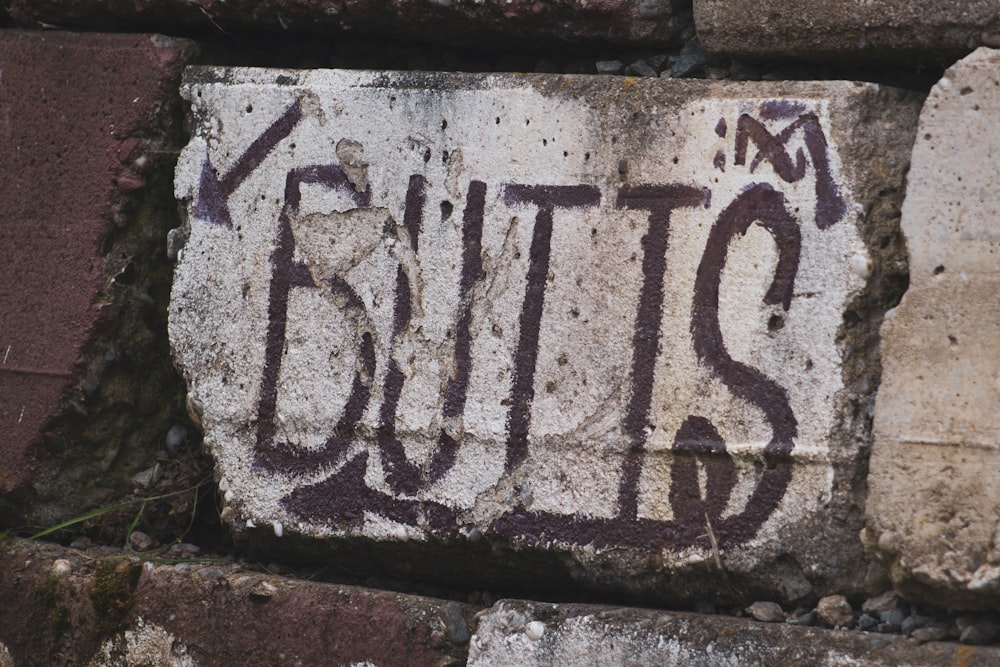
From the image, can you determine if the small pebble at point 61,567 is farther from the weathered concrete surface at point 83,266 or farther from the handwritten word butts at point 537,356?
the handwritten word butts at point 537,356

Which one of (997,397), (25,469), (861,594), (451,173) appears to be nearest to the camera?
(997,397)

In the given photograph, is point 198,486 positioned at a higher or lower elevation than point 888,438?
lower

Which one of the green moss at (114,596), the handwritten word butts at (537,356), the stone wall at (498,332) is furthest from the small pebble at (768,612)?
the green moss at (114,596)

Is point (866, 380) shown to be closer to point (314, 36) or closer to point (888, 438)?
point (888, 438)

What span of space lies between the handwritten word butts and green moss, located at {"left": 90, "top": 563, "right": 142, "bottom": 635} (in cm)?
32

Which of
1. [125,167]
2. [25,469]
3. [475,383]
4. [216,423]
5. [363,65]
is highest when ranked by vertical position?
[363,65]

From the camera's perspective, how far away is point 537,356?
1.95 m

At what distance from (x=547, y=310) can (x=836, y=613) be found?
0.64 meters

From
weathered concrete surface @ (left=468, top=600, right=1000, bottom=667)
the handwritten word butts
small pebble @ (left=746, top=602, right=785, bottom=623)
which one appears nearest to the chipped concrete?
the handwritten word butts

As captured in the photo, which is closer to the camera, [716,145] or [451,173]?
[716,145]

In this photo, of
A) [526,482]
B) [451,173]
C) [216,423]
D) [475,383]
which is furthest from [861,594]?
[216,423]

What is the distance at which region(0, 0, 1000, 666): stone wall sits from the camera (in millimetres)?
1721

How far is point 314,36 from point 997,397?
1427 mm

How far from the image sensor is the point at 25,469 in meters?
2.29
